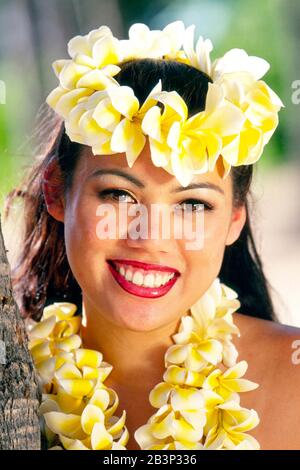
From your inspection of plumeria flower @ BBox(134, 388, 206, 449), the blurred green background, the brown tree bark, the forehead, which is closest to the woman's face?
the forehead

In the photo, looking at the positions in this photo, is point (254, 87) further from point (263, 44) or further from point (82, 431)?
point (263, 44)

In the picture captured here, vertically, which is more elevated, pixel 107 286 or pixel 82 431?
pixel 107 286

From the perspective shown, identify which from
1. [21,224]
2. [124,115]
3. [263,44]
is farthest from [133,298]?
[263,44]

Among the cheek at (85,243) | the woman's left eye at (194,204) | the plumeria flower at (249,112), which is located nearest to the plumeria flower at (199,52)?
the plumeria flower at (249,112)

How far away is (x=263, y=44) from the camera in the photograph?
674 centimetres

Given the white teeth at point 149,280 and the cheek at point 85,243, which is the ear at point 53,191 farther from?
the white teeth at point 149,280

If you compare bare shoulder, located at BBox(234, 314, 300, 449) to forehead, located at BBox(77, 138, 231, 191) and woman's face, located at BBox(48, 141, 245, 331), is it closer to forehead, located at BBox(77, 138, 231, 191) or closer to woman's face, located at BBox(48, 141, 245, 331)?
woman's face, located at BBox(48, 141, 245, 331)

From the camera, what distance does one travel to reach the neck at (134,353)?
261 cm
